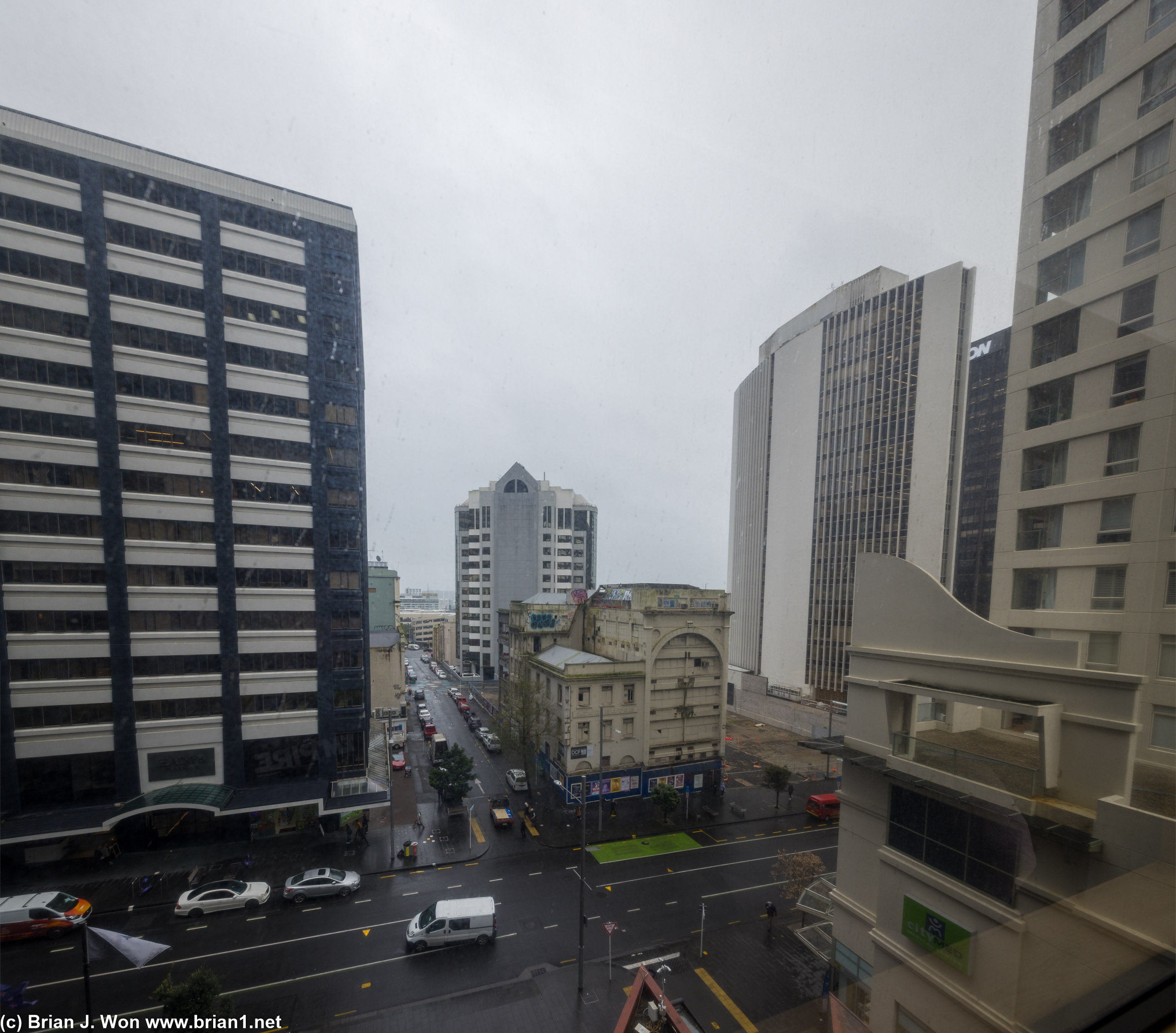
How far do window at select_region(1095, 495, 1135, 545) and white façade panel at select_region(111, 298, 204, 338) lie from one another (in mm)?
18143

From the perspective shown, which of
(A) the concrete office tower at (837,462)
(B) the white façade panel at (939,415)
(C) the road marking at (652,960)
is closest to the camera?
(B) the white façade panel at (939,415)

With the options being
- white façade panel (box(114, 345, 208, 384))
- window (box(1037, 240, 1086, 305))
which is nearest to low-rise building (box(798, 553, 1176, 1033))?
window (box(1037, 240, 1086, 305))

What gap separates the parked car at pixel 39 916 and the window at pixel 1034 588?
1516cm

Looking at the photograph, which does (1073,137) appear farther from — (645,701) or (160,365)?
(160,365)

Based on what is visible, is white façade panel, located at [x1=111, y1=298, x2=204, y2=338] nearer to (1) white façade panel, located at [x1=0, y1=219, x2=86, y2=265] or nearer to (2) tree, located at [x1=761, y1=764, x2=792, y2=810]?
(1) white façade panel, located at [x1=0, y1=219, x2=86, y2=265]

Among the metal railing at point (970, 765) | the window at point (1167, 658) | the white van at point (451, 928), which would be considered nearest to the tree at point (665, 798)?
the white van at point (451, 928)

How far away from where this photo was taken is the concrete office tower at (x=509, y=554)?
37188 millimetres

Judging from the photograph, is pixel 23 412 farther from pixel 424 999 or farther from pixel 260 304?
pixel 424 999

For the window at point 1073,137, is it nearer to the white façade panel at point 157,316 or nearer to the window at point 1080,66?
the window at point 1080,66

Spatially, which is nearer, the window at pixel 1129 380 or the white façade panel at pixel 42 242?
the window at pixel 1129 380

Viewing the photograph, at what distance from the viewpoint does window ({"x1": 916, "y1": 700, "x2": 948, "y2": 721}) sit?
329cm

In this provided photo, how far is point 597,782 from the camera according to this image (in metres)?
16.0

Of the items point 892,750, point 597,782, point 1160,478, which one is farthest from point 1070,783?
point 597,782

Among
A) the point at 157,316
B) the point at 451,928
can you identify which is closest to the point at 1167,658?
the point at 451,928
